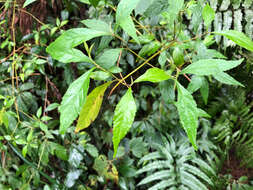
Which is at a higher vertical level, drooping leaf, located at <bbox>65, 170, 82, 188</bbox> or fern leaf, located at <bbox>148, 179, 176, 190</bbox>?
drooping leaf, located at <bbox>65, 170, 82, 188</bbox>

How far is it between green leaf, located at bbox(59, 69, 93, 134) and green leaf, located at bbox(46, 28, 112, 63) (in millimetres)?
66

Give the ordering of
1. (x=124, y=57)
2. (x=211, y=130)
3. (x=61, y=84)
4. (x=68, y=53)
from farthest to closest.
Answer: (x=211, y=130) < (x=61, y=84) < (x=124, y=57) < (x=68, y=53)

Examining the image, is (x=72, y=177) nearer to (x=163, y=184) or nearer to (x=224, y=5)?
(x=163, y=184)

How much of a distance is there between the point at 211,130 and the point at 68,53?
3.39ft

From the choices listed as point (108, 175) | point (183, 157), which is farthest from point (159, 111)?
point (108, 175)

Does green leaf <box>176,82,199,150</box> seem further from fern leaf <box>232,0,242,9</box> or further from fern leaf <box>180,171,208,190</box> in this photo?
fern leaf <box>180,171,208,190</box>

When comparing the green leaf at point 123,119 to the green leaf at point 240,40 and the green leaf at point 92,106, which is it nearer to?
the green leaf at point 92,106

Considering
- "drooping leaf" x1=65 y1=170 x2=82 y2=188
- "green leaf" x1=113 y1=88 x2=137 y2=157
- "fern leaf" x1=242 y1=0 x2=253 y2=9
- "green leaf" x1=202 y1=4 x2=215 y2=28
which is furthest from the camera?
"drooping leaf" x1=65 y1=170 x2=82 y2=188

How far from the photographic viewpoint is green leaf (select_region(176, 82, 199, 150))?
0.38 m

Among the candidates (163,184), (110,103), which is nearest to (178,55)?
(110,103)

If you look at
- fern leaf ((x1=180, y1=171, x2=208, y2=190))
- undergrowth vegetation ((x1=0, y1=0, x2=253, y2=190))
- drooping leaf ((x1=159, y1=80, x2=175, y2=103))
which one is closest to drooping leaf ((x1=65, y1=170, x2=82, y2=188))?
undergrowth vegetation ((x1=0, y1=0, x2=253, y2=190))

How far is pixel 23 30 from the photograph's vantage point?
1.03 meters

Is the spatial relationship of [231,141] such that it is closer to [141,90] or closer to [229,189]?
[229,189]

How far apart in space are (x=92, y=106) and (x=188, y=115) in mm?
221
